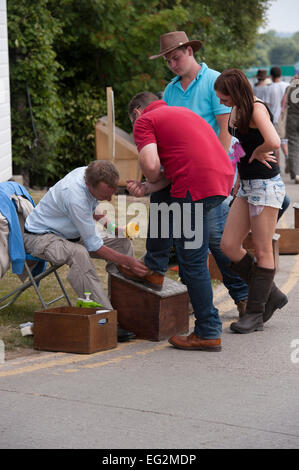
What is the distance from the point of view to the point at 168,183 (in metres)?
6.45

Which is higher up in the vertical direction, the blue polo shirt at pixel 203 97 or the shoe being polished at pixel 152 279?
the blue polo shirt at pixel 203 97

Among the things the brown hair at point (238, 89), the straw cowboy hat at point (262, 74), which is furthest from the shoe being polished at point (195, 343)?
the straw cowboy hat at point (262, 74)

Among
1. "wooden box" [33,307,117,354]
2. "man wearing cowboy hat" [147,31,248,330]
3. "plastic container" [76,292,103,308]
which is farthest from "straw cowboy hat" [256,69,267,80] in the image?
"wooden box" [33,307,117,354]

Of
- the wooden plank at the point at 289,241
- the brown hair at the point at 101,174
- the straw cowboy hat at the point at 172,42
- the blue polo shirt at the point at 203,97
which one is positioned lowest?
the wooden plank at the point at 289,241

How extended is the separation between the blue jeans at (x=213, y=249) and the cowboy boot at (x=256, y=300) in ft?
1.13

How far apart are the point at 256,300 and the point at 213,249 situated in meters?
0.59

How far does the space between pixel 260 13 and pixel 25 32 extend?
16.0 m

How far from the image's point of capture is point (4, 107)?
13.9 meters

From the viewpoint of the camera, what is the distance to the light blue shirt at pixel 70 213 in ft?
21.9

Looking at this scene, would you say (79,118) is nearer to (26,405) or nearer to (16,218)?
(16,218)

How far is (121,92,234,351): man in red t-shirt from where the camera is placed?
618 cm

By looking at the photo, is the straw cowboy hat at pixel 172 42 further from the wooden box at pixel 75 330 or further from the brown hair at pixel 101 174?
the wooden box at pixel 75 330

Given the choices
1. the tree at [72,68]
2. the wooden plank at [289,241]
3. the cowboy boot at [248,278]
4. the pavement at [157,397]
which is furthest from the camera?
the tree at [72,68]

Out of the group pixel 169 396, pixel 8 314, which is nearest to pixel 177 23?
pixel 8 314
